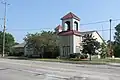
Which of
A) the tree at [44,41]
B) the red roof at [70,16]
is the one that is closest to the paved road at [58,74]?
the tree at [44,41]

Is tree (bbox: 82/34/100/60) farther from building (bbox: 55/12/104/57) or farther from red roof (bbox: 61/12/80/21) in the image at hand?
red roof (bbox: 61/12/80/21)

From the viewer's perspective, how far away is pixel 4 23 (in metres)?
62.1

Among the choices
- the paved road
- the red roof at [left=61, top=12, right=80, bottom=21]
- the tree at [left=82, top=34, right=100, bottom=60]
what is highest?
the red roof at [left=61, top=12, right=80, bottom=21]

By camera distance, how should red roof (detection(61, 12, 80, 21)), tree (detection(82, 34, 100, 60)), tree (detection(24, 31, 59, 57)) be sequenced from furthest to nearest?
red roof (detection(61, 12, 80, 21)), tree (detection(24, 31, 59, 57)), tree (detection(82, 34, 100, 60))

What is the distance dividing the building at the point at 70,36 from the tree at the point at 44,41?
1715mm

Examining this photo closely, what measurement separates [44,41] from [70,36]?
5500 millimetres

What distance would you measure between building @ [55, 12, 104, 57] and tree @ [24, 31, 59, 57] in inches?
67.5

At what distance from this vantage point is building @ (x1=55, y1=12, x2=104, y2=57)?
53125 millimetres

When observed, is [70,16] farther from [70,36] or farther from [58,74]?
[58,74]

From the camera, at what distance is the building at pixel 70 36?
174 ft

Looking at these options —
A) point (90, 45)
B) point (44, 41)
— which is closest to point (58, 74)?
point (90, 45)

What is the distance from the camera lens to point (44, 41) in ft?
172

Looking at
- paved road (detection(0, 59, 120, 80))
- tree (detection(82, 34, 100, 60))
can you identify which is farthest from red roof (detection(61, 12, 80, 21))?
paved road (detection(0, 59, 120, 80))

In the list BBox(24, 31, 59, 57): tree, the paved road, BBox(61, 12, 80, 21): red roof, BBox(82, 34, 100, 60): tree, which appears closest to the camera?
the paved road
